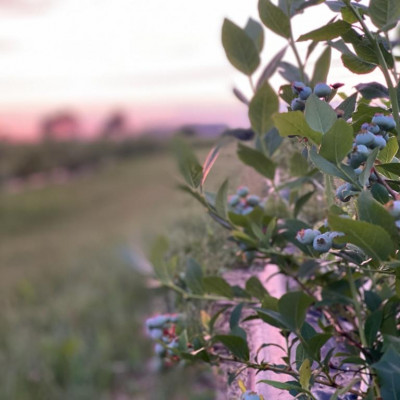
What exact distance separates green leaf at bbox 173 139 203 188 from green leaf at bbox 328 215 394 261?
18cm

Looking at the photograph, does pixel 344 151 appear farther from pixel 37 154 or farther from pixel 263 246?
pixel 37 154

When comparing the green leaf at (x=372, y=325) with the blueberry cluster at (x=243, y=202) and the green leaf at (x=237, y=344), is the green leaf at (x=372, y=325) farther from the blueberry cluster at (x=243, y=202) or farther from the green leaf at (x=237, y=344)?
the blueberry cluster at (x=243, y=202)

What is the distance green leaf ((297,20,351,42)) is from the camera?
51 cm

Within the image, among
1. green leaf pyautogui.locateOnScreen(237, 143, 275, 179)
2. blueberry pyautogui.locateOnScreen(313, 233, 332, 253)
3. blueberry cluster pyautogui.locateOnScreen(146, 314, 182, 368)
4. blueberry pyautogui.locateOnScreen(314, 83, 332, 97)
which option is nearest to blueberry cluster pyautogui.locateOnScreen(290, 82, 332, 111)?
blueberry pyautogui.locateOnScreen(314, 83, 332, 97)

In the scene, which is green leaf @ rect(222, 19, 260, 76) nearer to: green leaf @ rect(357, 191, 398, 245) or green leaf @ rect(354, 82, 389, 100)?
green leaf @ rect(354, 82, 389, 100)

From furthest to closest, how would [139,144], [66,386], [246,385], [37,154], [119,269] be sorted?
[139,144], [37,154], [119,269], [66,386], [246,385]

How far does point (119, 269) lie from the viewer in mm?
3020

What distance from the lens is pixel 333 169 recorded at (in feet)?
1.46

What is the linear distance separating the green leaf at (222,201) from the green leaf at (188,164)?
32 mm

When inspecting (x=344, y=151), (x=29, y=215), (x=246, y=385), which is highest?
(x=344, y=151)

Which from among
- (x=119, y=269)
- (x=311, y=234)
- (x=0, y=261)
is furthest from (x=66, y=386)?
(x=0, y=261)

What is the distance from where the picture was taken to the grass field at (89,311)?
118 centimetres

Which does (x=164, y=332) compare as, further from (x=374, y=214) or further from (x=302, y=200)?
(x=374, y=214)

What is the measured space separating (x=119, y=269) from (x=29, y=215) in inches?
132
